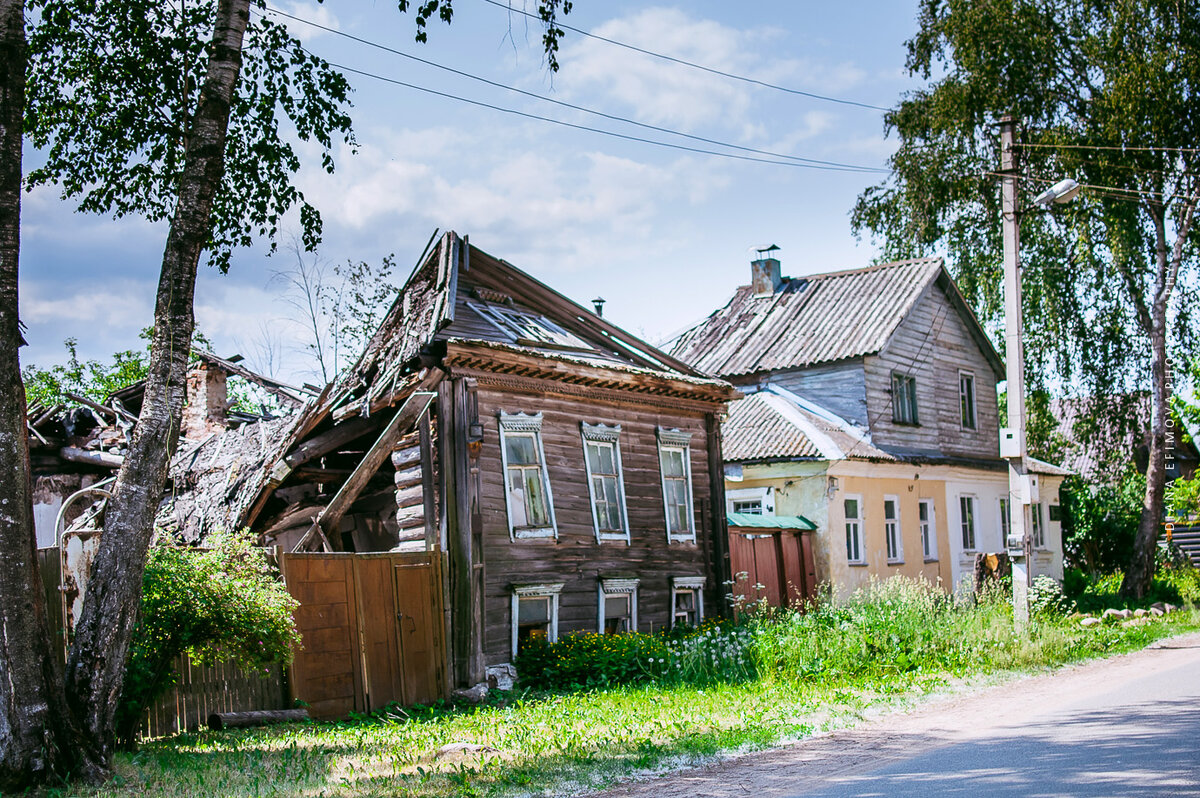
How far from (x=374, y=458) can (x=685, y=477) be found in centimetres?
590

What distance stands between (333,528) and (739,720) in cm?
760

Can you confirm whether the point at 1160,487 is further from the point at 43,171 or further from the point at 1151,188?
the point at 43,171

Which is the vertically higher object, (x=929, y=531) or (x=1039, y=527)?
(x=929, y=531)

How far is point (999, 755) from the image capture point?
766cm

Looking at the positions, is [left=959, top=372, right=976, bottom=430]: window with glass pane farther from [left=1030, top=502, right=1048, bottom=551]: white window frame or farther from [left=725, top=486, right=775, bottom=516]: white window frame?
[left=725, top=486, right=775, bottom=516]: white window frame

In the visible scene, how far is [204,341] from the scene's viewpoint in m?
35.4

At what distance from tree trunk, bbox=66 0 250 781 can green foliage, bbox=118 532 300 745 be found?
1.03m

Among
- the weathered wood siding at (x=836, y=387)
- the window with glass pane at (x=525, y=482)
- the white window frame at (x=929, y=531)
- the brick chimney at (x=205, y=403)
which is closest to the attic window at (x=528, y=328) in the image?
the window with glass pane at (x=525, y=482)

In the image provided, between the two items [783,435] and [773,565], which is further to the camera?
[783,435]

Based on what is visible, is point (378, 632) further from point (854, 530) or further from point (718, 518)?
point (854, 530)

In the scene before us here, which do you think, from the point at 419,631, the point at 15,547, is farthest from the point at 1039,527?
the point at 15,547

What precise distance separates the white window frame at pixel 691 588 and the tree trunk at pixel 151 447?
32.5 feet

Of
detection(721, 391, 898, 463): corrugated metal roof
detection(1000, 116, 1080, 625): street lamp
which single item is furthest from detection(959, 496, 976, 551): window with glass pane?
detection(1000, 116, 1080, 625): street lamp

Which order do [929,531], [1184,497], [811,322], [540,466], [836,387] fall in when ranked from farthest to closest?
[1184,497], [811,322], [929,531], [836,387], [540,466]
